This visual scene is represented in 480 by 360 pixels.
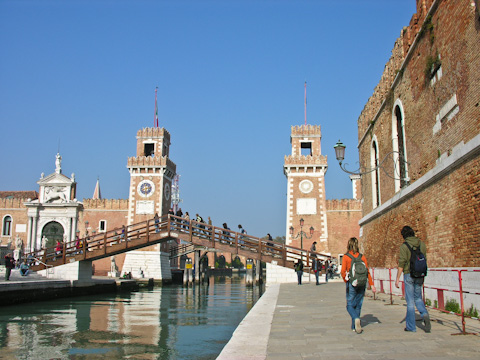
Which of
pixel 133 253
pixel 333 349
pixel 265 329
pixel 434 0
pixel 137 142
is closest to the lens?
pixel 333 349

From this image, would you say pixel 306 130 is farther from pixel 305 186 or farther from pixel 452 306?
pixel 452 306

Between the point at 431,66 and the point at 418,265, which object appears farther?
the point at 431,66

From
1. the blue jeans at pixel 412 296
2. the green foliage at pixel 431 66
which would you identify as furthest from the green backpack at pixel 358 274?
the green foliage at pixel 431 66

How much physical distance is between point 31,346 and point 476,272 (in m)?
8.34

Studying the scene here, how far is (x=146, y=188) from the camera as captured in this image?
43.2 m

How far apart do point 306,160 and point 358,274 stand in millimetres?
34567

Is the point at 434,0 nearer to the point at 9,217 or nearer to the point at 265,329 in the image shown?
the point at 265,329

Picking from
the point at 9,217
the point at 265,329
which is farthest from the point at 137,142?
the point at 265,329

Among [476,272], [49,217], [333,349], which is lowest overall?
[333,349]

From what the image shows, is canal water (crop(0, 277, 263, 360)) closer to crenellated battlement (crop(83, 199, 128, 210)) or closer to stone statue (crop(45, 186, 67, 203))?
crenellated battlement (crop(83, 199, 128, 210))

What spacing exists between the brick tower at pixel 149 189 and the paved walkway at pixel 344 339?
3266 centimetres

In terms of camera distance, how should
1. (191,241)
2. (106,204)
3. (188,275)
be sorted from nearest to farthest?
(191,241)
(188,275)
(106,204)

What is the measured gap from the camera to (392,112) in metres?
14.4

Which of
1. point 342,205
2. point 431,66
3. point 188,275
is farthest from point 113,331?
point 342,205
